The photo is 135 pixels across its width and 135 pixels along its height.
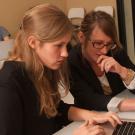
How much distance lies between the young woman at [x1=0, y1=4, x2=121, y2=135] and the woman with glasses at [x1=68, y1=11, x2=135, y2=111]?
12.7 inches

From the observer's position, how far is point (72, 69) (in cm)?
174

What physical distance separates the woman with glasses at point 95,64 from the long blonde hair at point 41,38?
316 millimetres

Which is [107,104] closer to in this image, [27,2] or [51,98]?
[51,98]

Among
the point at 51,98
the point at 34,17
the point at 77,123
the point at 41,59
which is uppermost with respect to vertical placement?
the point at 34,17

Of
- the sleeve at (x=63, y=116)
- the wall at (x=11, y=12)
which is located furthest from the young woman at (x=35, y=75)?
the wall at (x=11, y=12)

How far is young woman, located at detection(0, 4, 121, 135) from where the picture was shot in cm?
114

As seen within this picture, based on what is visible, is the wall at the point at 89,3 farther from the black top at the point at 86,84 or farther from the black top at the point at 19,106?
the black top at the point at 19,106

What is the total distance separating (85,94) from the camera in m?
1.66

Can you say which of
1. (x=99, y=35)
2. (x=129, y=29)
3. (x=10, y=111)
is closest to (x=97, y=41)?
(x=99, y=35)

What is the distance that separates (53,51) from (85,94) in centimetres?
50

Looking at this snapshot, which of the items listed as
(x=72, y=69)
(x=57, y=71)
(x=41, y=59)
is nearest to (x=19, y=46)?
(x=41, y=59)

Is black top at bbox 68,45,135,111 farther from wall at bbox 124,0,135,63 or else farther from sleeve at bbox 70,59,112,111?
wall at bbox 124,0,135,63

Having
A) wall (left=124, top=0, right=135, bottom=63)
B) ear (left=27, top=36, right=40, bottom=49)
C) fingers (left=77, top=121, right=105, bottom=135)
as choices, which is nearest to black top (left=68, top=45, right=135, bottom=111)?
fingers (left=77, top=121, right=105, bottom=135)

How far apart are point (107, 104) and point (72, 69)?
31 cm
